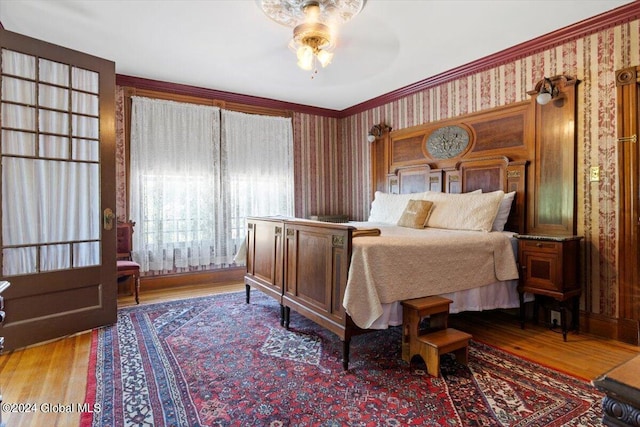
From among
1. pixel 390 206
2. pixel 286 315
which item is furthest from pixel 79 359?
pixel 390 206

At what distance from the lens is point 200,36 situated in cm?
323

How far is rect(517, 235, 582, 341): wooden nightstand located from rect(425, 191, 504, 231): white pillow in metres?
0.35

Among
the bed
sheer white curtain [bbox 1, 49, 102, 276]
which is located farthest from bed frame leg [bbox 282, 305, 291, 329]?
sheer white curtain [bbox 1, 49, 102, 276]

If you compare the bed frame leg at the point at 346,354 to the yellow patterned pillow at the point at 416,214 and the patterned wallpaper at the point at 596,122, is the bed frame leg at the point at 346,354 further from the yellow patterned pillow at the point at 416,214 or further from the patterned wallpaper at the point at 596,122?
the patterned wallpaper at the point at 596,122

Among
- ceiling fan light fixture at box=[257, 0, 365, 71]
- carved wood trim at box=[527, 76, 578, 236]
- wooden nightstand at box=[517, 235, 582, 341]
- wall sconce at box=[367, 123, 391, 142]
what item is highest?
ceiling fan light fixture at box=[257, 0, 365, 71]

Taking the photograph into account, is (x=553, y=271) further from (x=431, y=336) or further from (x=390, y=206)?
(x=390, y=206)

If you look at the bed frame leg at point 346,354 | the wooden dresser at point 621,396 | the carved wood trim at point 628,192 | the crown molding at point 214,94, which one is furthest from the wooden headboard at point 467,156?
the wooden dresser at point 621,396

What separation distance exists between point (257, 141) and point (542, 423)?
4463 mm

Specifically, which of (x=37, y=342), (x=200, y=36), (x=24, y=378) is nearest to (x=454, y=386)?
(x=24, y=378)

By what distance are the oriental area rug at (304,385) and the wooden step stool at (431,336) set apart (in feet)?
A: 0.29

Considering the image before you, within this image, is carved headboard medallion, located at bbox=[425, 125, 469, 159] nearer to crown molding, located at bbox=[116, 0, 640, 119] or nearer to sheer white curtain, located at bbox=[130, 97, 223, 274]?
crown molding, located at bbox=[116, 0, 640, 119]

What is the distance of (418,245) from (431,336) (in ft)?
2.02

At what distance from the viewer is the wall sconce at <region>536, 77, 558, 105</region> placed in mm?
3143

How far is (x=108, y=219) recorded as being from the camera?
309cm
